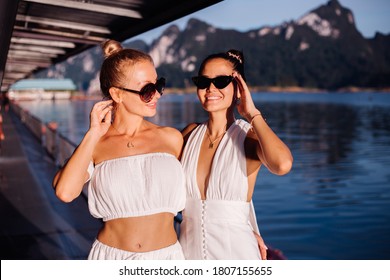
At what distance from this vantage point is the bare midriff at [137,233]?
242 cm

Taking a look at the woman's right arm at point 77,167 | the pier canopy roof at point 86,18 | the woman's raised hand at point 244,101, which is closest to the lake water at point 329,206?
the pier canopy roof at point 86,18

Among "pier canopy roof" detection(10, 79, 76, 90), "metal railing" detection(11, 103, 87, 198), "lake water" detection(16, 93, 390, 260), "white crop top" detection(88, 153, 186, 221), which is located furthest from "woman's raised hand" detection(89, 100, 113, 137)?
"pier canopy roof" detection(10, 79, 76, 90)

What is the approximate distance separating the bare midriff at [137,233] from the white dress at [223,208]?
0.20m

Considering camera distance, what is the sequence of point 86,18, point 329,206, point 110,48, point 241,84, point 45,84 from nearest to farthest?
1. point 241,84
2. point 110,48
3. point 86,18
4. point 329,206
5. point 45,84

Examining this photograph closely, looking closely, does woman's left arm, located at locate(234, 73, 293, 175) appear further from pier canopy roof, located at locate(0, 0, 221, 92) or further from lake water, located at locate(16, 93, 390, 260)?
lake water, located at locate(16, 93, 390, 260)

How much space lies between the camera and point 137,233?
7.96ft

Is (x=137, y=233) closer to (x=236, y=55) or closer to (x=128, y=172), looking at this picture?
(x=128, y=172)

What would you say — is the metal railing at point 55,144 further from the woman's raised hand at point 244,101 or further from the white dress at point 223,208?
the woman's raised hand at point 244,101

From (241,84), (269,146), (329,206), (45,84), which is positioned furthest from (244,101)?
(45,84)

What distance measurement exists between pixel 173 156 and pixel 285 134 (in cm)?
4380

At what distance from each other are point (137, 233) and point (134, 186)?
25 cm
